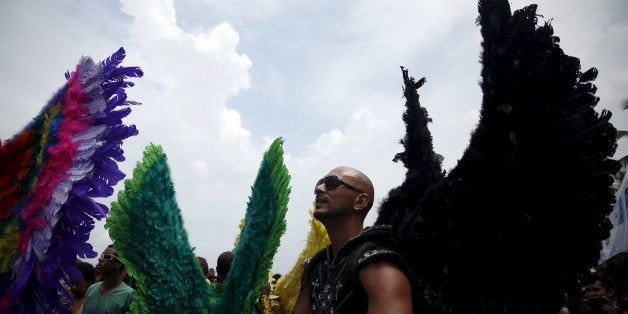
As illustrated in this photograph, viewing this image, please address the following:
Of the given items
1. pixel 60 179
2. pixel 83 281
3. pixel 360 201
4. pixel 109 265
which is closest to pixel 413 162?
pixel 360 201

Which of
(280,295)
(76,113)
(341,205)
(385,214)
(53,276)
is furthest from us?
(280,295)

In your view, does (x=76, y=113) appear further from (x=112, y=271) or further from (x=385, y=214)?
(x=385, y=214)

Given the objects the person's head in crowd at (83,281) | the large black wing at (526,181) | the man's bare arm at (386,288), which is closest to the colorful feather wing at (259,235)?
the man's bare arm at (386,288)

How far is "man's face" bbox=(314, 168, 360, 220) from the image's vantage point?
220 centimetres

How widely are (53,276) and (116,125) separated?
927 mm

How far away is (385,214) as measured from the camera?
301 cm

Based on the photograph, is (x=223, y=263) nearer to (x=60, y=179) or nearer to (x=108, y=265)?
(x=108, y=265)

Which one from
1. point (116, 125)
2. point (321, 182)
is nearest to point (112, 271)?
point (116, 125)

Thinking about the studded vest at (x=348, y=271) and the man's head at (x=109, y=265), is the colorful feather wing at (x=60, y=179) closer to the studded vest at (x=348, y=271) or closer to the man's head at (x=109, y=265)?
the man's head at (x=109, y=265)

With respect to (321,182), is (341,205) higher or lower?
lower

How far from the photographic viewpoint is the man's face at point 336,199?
2.20 meters

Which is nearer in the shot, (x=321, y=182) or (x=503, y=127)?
(x=503, y=127)

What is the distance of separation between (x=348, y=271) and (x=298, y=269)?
68.0 inches

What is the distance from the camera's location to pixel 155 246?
7.25 feet
